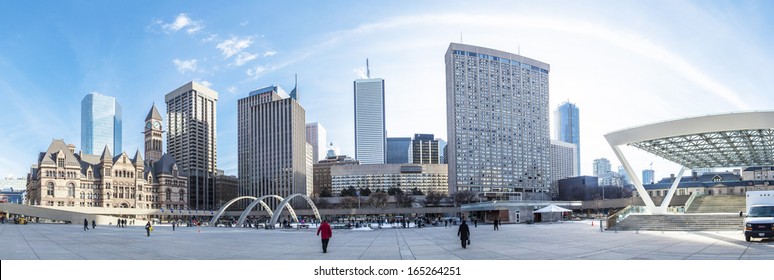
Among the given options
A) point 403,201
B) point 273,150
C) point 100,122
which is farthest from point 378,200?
point 100,122

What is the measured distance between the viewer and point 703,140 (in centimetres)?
3519

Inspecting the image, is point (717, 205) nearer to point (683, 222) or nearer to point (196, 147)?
point (683, 222)

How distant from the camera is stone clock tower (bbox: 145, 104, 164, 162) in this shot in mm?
141375

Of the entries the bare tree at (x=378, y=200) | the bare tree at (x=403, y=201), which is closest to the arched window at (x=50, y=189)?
the bare tree at (x=378, y=200)

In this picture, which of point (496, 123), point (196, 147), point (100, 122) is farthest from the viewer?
point (496, 123)

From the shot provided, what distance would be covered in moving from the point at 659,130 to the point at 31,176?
11242cm

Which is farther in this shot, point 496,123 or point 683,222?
point 496,123

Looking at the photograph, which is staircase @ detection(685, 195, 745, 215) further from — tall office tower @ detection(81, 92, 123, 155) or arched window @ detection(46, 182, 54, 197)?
arched window @ detection(46, 182, 54, 197)

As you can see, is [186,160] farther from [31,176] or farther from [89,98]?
[89,98]

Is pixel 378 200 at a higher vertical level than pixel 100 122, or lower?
lower

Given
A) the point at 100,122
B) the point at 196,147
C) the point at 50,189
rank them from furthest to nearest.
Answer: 1. the point at 196,147
2. the point at 50,189
3. the point at 100,122

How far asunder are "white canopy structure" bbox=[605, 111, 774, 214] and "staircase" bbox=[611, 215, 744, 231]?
10.2 ft

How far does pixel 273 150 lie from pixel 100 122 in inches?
6314

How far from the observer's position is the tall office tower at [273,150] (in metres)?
181
